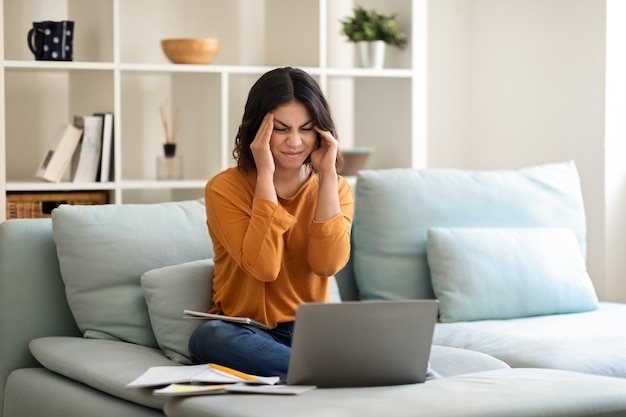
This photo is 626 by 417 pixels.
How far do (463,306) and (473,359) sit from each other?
576 millimetres

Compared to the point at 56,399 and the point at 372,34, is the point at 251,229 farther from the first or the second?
the point at 372,34

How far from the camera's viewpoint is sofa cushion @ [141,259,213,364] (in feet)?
8.11

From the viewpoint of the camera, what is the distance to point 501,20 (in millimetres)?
4516

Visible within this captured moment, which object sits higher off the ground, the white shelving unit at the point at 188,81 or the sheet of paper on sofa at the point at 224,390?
the white shelving unit at the point at 188,81

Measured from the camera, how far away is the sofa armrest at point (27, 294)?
8.65ft

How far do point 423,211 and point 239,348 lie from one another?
3.60 feet

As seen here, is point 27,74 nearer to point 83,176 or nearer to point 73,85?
point 73,85

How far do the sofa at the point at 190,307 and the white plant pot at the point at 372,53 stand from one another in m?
0.98

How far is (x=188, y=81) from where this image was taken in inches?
161

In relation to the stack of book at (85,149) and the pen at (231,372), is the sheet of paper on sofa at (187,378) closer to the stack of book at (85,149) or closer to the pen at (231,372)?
the pen at (231,372)

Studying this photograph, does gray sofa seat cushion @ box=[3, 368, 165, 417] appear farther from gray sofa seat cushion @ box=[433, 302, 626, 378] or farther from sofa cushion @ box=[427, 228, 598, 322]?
sofa cushion @ box=[427, 228, 598, 322]

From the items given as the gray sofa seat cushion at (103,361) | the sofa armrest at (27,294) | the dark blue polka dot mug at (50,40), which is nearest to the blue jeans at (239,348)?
the gray sofa seat cushion at (103,361)

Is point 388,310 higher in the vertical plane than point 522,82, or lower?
lower

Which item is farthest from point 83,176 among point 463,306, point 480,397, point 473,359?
point 480,397
